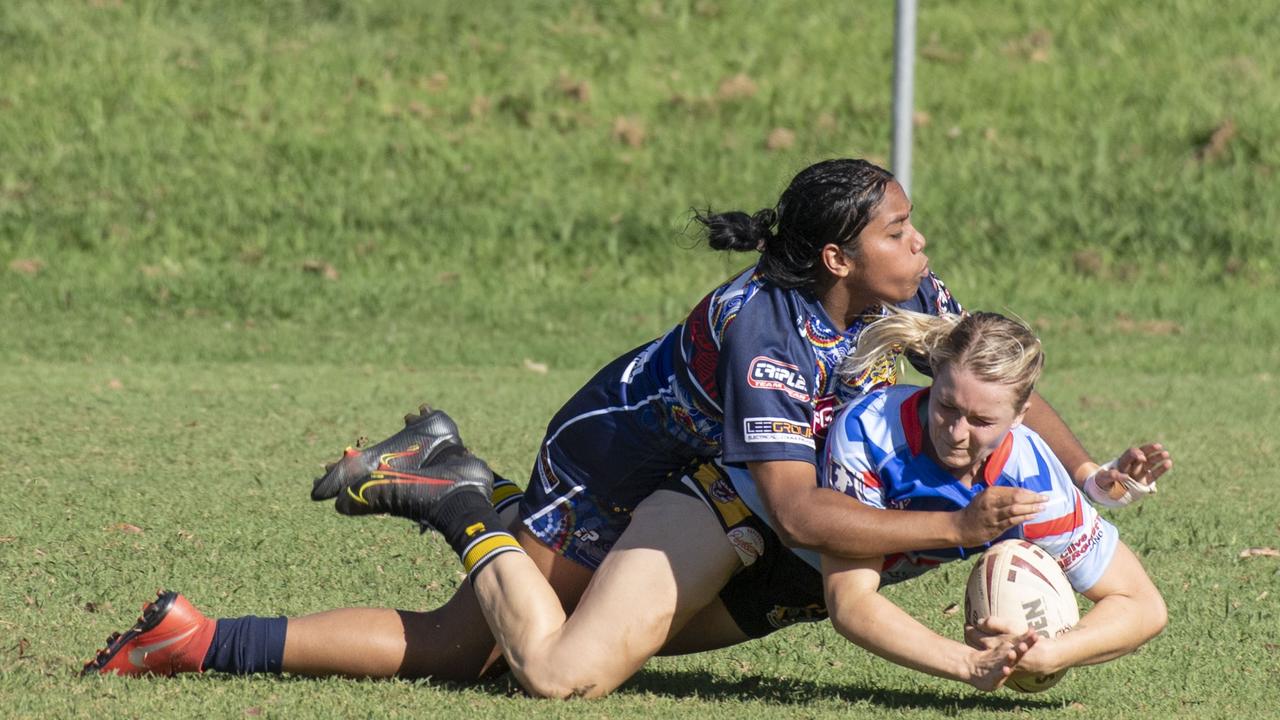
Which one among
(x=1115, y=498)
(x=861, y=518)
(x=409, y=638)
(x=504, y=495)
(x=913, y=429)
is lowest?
(x=409, y=638)

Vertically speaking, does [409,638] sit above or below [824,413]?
below

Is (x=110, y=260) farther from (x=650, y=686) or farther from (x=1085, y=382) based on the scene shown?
(x=650, y=686)

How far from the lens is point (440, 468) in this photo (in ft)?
16.2

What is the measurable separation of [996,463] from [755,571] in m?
0.77

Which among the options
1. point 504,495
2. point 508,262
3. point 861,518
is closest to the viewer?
point 861,518

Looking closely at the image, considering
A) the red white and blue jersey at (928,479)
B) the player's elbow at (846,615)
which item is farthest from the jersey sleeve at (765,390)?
the player's elbow at (846,615)

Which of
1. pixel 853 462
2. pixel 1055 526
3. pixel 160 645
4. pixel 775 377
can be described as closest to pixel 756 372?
pixel 775 377

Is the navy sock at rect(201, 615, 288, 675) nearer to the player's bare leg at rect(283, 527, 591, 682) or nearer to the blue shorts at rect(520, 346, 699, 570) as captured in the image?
the player's bare leg at rect(283, 527, 591, 682)

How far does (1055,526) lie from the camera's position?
4.32 metres

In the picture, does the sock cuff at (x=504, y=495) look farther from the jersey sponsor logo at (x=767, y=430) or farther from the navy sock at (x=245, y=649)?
the jersey sponsor logo at (x=767, y=430)

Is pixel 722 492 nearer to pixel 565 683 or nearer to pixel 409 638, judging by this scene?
pixel 565 683

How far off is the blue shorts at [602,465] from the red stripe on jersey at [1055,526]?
95 cm

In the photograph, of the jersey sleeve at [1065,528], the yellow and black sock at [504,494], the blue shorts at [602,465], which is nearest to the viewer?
the jersey sleeve at [1065,528]

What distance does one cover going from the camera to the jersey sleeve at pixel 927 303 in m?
4.74
